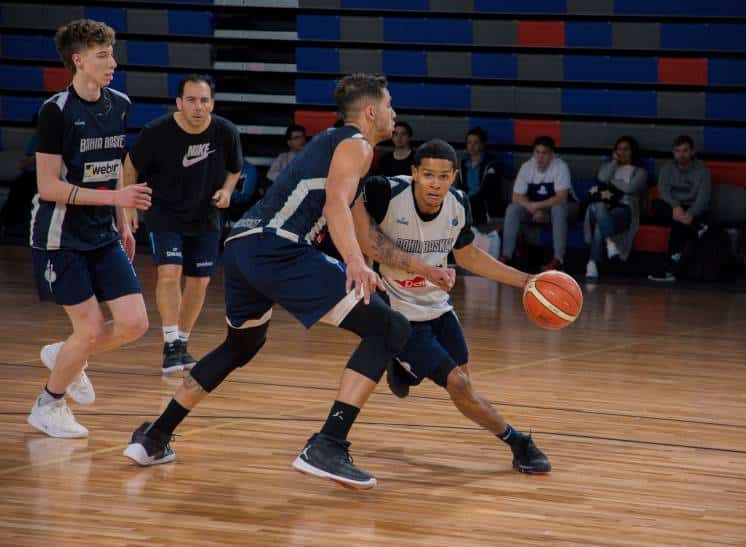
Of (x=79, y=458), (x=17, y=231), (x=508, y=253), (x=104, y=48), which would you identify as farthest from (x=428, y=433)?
(x=17, y=231)

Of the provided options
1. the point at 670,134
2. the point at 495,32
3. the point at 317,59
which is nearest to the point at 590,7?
the point at 495,32

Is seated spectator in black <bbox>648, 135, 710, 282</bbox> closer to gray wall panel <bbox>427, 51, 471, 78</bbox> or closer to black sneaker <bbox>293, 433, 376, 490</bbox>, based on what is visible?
gray wall panel <bbox>427, 51, 471, 78</bbox>

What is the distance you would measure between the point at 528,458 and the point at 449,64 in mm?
8390

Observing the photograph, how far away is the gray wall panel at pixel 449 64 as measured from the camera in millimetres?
12406

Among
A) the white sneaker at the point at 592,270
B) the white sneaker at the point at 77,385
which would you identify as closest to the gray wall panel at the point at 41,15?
the white sneaker at the point at 592,270

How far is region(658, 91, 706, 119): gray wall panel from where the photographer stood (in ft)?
38.5

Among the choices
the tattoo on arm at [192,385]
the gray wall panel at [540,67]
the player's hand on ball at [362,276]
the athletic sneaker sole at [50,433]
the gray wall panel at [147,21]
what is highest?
the gray wall panel at [147,21]

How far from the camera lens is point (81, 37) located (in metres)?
4.70

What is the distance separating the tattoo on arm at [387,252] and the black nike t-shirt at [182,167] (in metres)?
2.30

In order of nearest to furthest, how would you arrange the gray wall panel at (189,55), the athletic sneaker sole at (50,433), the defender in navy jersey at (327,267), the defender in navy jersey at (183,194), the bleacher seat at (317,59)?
the defender in navy jersey at (327,267), the athletic sneaker sole at (50,433), the defender in navy jersey at (183,194), the bleacher seat at (317,59), the gray wall panel at (189,55)

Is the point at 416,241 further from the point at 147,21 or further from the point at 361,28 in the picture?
the point at 147,21

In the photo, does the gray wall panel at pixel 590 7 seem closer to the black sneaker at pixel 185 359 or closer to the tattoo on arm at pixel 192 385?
the black sneaker at pixel 185 359

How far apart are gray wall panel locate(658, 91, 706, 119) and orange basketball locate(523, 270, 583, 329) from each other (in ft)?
25.2

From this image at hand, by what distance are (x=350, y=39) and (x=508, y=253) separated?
2.90 meters
